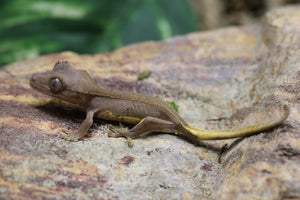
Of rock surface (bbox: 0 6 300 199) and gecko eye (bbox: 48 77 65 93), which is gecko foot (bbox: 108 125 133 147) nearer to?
rock surface (bbox: 0 6 300 199)

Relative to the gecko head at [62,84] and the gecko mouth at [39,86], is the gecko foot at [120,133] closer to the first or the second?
the gecko head at [62,84]

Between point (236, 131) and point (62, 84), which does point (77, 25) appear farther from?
point (236, 131)

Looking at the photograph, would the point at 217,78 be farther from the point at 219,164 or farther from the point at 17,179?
the point at 17,179

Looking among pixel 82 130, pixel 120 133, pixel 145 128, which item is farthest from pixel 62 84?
pixel 145 128

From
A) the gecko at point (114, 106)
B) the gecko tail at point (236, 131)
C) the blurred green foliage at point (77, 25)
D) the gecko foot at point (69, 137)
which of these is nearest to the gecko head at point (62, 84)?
the gecko at point (114, 106)

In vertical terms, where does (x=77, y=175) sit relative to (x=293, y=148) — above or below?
below

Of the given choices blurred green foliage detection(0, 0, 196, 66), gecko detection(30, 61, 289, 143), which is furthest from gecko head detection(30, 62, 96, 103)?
blurred green foliage detection(0, 0, 196, 66)

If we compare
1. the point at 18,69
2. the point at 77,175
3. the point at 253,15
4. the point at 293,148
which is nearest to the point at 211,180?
the point at 293,148

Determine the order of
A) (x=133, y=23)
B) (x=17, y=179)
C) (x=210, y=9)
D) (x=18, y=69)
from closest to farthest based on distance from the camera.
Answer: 1. (x=17, y=179)
2. (x=18, y=69)
3. (x=133, y=23)
4. (x=210, y=9)
